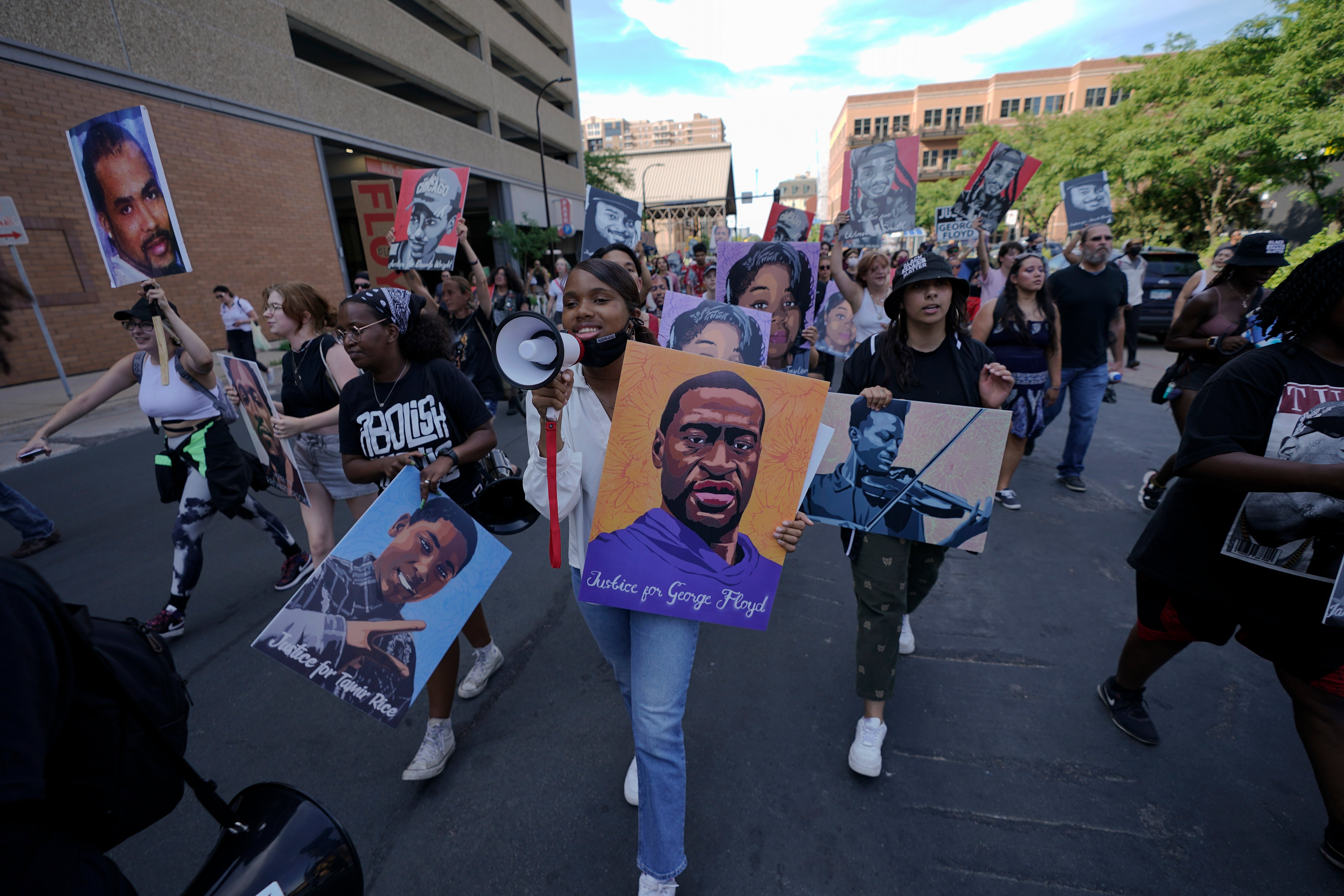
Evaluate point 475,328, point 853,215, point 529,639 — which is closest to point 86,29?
point 475,328

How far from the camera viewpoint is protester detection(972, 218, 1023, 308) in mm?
6152

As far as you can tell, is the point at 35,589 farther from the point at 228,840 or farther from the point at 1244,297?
the point at 1244,297

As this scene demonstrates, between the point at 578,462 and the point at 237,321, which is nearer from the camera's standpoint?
the point at 578,462

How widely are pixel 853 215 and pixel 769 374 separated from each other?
5.93m

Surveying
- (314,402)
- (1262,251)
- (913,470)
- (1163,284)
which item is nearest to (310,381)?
(314,402)

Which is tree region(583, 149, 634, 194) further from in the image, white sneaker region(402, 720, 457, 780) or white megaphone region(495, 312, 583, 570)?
white megaphone region(495, 312, 583, 570)

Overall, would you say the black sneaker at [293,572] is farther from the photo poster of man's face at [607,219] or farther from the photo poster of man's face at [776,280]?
the photo poster of man's face at [607,219]

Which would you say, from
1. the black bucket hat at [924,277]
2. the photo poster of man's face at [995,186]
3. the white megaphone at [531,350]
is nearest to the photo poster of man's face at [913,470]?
the black bucket hat at [924,277]

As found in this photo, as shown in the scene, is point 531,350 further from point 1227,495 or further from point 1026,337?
point 1026,337

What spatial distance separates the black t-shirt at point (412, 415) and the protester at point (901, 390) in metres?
1.73

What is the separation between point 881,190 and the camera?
265 inches

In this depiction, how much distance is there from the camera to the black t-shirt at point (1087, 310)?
4.84 m

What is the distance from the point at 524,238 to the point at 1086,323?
20781 mm

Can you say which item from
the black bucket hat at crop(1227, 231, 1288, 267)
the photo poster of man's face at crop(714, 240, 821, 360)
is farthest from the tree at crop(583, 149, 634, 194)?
the black bucket hat at crop(1227, 231, 1288, 267)
